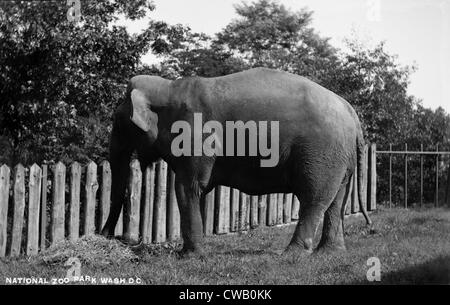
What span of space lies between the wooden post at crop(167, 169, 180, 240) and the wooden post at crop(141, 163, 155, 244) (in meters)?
0.40

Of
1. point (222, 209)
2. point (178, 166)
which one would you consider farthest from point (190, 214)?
point (222, 209)

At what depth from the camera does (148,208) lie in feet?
32.8

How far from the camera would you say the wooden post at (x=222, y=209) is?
36.8 feet

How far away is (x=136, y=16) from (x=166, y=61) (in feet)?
3.79

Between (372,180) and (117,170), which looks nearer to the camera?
(117,170)

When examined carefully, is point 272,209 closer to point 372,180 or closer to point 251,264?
point 372,180

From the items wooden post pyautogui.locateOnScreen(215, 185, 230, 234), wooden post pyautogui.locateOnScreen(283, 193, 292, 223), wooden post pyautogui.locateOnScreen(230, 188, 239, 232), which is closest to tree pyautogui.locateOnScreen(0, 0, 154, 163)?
wooden post pyautogui.locateOnScreen(215, 185, 230, 234)

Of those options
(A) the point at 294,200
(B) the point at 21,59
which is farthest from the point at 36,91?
(A) the point at 294,200

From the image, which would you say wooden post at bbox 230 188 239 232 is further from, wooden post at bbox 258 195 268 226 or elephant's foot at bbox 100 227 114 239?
elephant's foot at bbox 100 227 114 239

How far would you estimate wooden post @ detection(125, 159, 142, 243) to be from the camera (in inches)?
379

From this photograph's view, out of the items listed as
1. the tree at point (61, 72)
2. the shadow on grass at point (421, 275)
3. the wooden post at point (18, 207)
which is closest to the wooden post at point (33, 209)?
the wooden post at point (18, 207)

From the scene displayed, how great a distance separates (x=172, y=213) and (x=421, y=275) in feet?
16.4

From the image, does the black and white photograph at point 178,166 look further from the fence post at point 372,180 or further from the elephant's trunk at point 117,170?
the fence post at point 372,180

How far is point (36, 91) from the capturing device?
9.01 metres
